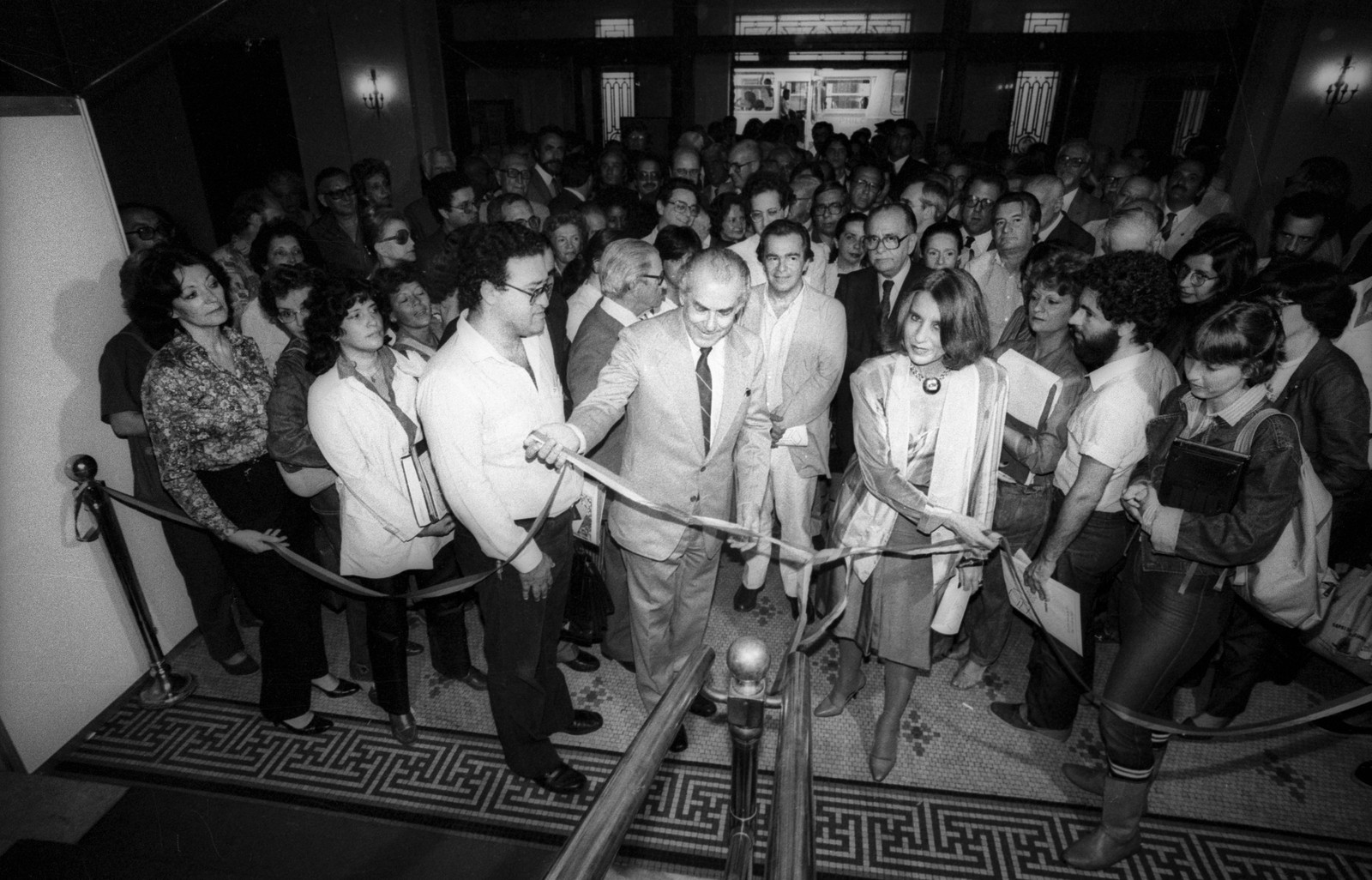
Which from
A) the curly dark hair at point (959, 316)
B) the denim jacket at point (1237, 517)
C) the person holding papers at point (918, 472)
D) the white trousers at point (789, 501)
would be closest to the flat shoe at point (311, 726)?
the white trousers at point (789, 501)

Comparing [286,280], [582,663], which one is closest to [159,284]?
[286,280]

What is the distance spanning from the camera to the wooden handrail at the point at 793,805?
1.18 metres

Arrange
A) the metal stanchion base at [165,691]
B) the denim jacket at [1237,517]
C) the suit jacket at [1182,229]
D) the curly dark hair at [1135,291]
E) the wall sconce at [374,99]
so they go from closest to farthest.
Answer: the denim jacket at [1237,517] < the curly dark hair at [1135,291] < the metal stanchion base at [165,691] < the suit jacket at [1182,229] < the wall sconce at [374,99]

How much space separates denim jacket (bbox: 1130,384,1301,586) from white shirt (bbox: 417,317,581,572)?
6.52 ft

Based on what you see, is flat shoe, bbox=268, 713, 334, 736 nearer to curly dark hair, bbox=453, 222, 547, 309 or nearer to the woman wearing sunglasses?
curly dark hair, bbox=453, 222, 547, 309

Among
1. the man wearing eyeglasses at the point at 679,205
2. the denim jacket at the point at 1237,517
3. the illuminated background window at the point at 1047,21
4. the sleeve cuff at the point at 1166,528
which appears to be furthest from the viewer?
the illuminated background window at the point at 1047,21

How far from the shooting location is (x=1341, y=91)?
803 cm

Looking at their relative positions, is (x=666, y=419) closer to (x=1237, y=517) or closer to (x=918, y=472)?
(x=918, y=472)

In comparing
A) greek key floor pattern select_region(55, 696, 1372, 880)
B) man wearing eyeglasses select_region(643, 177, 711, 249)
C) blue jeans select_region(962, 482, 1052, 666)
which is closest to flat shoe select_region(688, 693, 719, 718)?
greek key floor pattern select_region(55, 696, 1372, 880)

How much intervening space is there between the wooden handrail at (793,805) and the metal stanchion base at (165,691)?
3246 mm

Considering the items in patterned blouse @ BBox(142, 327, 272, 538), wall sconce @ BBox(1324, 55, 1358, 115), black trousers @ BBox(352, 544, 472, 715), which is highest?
wall sconce @ BBox(1324, 55, 1358, 115)

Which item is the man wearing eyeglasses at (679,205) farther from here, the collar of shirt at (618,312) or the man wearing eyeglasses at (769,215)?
the collar of shirt at (618,312)

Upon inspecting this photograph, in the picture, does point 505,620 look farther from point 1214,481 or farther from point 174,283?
point 1214,481

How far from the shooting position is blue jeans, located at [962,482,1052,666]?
9.48 feet
